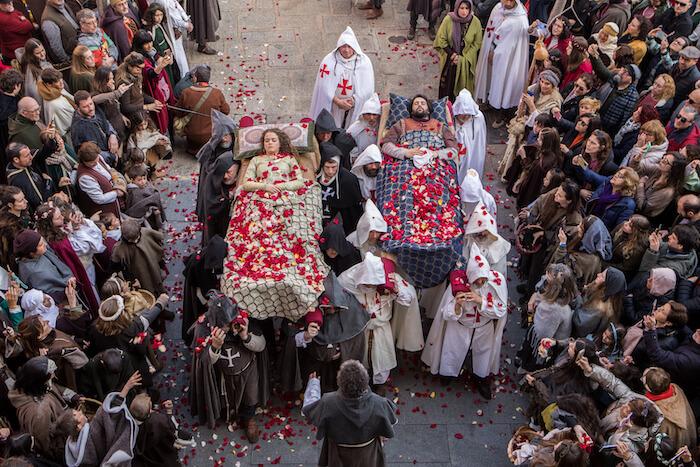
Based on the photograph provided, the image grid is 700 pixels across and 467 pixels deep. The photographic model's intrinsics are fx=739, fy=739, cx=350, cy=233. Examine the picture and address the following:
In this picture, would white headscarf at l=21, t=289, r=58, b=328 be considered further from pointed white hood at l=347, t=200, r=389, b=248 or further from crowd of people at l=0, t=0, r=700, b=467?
pointed white hood at l=347, t=200, r=389, b=248

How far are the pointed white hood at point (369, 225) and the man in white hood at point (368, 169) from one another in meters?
0.78

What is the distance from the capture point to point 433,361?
7668 mm

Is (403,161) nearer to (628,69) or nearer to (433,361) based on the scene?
(433,361)

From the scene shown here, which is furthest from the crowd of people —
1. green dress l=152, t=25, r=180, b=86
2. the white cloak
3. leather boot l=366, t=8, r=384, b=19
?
leather boot l=366, t=8, r=384, b=19

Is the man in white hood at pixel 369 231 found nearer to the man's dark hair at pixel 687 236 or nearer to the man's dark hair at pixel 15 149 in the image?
the man's dark hair at pixel 687 236

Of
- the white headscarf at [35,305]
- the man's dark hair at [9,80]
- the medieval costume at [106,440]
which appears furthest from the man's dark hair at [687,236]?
the man's dark hair at [9,80]

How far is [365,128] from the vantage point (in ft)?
30.4

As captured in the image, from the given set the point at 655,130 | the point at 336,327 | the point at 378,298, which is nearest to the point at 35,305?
the point at 336,327

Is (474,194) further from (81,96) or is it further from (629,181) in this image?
(81,96)

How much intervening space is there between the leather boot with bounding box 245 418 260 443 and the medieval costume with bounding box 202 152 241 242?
2.29m

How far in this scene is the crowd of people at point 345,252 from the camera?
6105 mm

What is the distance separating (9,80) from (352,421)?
5.43 metres

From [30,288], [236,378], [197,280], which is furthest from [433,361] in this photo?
[30,288]

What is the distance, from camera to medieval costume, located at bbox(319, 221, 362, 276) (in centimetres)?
742
